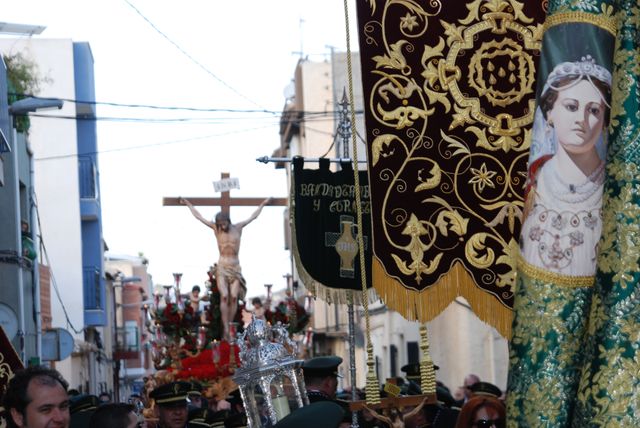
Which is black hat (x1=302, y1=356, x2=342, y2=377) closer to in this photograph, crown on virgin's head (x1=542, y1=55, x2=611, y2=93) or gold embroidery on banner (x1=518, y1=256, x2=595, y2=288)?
gold embroidery on banner (x1=518, y1=256, x2=595, y2=288)

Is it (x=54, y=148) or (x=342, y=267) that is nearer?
(x=342, y=267)

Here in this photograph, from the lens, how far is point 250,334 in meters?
5.68

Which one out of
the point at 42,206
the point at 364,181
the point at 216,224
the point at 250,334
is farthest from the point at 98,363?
the point at 250,334

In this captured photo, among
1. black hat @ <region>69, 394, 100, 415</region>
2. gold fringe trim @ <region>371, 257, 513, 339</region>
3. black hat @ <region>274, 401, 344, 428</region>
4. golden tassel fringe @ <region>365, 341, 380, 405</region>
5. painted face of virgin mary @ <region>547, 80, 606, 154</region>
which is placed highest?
painted face of virgin mary @ <region>547, 80, 606, 154</region>

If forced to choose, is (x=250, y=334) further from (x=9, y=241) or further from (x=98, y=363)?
(x=98, y=363)

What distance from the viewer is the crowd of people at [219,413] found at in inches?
164

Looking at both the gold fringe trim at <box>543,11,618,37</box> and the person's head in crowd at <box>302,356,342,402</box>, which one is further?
the person's head in crowd at <box>302,356,342,402</box>

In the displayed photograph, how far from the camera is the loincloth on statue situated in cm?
1869

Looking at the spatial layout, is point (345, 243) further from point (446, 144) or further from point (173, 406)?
point (446, 144)

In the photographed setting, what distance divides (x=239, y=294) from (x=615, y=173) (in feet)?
50.5

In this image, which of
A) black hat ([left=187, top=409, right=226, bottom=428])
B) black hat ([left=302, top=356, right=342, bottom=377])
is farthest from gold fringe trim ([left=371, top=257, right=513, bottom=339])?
black hat ([left=187, top=409, right=226, bottom=428])

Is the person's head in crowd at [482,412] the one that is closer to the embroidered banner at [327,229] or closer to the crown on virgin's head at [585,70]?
the embroidered banner at [327,229]

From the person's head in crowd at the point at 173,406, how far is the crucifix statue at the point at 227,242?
9.68 meters

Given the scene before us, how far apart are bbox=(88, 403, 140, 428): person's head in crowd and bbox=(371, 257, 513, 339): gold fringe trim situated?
2.33 metres
